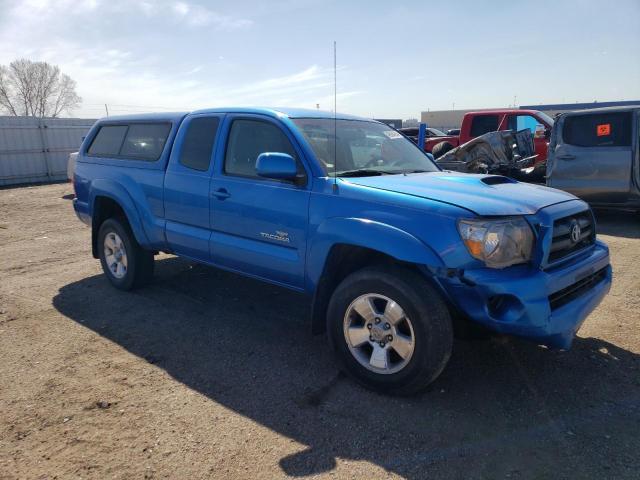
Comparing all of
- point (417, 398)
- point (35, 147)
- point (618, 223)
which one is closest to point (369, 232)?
point (417, 398)

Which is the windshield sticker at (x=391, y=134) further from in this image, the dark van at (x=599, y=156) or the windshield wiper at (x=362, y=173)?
the dark van at (x=599, y=156)

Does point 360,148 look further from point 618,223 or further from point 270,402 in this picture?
point 618,223

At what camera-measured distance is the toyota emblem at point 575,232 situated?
3.26 m

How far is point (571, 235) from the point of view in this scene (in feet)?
10.7

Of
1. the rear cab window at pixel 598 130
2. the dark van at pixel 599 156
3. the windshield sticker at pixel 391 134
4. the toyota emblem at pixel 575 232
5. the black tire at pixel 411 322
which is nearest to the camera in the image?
the black tire at pixel 411 322

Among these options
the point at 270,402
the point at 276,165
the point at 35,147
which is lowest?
the point at 270,402

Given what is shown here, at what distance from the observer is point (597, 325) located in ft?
13.7

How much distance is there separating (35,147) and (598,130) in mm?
17973

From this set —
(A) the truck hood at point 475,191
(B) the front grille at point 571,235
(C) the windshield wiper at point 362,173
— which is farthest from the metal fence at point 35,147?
(B) the front grille at point 571,235

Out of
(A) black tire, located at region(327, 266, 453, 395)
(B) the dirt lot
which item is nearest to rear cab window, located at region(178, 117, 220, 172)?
(B) the dirt lot

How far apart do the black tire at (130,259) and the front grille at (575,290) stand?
3971 millimetres

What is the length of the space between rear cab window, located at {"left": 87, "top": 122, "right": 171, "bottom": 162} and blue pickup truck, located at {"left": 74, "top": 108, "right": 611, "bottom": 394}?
0.02 meters

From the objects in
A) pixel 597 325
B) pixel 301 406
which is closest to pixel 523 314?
pixel 301 406

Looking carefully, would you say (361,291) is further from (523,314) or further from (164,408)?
(164,408)
